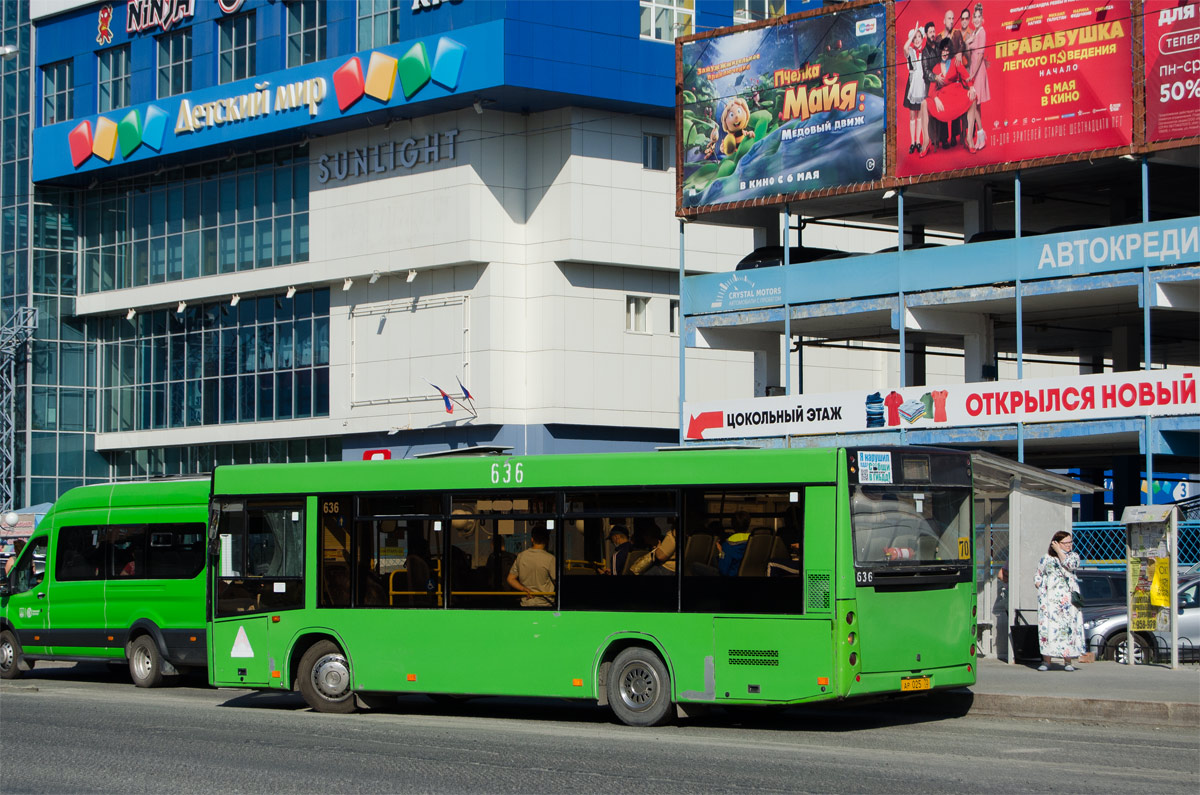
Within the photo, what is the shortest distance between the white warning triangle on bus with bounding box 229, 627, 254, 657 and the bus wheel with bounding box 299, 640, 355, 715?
760 millimetres

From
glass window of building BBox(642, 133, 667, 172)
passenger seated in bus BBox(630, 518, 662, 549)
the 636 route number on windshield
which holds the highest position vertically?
glass window of building BBox(642, 133, 667, 172)

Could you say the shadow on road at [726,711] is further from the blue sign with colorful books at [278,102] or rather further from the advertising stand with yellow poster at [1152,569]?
the blue sign with colorful books at [278,102]

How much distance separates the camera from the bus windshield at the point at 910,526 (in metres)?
15.0

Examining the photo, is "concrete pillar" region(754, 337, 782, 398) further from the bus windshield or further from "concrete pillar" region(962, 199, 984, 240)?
the bus windshield

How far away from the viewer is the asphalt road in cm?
1189

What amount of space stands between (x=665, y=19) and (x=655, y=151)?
384 cm

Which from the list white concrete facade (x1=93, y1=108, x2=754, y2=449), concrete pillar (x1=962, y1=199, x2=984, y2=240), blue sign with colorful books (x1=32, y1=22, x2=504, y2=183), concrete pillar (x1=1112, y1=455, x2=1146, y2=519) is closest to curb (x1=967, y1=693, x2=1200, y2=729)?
concrete pillar (x1=962, y1=199, x2=984, y2=240)

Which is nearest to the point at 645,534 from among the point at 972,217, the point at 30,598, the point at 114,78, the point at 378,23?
the point at 30,598

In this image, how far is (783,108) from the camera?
37.1m

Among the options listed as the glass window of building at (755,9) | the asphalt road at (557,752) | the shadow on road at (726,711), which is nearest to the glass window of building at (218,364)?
the glass window of building at (755,9)

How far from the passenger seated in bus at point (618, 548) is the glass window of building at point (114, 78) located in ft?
140

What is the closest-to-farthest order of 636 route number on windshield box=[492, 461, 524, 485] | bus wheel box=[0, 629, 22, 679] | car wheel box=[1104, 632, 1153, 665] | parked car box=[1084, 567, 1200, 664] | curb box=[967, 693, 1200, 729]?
curb box=[967, 693, 1200, 729]
636 route number on windshield box=[492, 461, 524, 485]
car wheel box=[1104, 632, 1153, 665]
parked car box=[1084, 567, 1200, 664]
bus wheel box=[0, 629, 22, 679]

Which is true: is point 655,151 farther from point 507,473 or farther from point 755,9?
point 507,473

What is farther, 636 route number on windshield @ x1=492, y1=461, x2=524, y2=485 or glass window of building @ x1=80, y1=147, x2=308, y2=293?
glass window of building @ x1=80, y1=147, x2=308, y2=293
